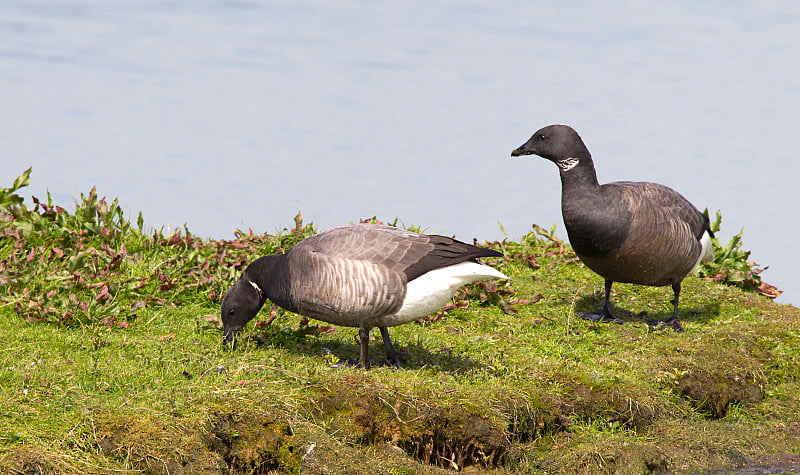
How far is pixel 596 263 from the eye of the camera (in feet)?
34.3

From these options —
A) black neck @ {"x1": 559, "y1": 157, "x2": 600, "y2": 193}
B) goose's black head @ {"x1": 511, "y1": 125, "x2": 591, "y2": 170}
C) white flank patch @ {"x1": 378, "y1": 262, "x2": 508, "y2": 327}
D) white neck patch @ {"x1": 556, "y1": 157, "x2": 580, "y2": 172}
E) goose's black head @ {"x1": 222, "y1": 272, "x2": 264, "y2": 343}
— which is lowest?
goose's black head @ {"x1": 222, "y1": 272, "x2": 264, "y2": 343}

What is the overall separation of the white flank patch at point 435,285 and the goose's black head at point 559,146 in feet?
9.94

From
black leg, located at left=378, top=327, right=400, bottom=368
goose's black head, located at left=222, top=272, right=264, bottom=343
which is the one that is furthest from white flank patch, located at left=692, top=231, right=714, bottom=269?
goose's black head, located at left=222, top=272, right=264, bottom=343

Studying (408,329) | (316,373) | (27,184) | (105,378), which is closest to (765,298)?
(408,329)

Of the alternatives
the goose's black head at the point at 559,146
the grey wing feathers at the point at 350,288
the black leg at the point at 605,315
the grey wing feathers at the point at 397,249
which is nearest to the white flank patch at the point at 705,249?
the black leg at the point at 605,315

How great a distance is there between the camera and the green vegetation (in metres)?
6.30

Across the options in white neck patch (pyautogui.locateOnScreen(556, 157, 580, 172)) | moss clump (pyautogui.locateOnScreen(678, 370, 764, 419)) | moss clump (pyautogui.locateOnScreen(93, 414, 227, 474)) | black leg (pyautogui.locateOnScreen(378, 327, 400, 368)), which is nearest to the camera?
moss clump (pyautogui.locateOnScreen(93, 414, 227, 474))

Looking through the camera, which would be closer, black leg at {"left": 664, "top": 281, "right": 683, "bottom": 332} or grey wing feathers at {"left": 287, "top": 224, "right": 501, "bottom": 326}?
grey wing feathers at {"left": 287, "top": 224, "right": 501, "bottom": 326}

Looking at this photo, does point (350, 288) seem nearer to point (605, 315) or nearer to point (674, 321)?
point (605, 315)

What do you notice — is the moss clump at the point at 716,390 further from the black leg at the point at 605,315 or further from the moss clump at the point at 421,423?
the moss clump at the point at 421,423

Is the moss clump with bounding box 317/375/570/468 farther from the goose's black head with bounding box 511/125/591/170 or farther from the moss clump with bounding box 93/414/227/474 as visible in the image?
the goose's black head with bounding box 511/125/591/170

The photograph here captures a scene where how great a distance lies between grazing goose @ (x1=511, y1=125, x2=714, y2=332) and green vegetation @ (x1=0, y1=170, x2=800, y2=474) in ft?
2.58

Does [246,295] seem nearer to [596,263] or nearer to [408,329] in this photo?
[408,329]

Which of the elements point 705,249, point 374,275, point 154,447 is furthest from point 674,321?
point 154,447
